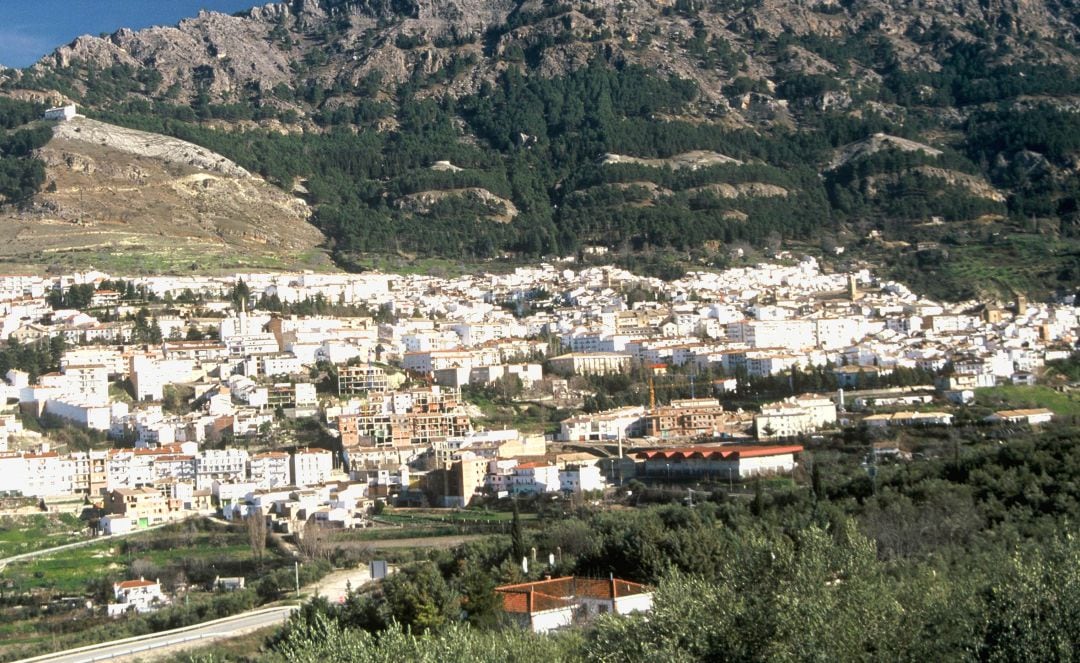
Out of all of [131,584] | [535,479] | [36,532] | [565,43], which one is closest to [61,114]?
[565,43]

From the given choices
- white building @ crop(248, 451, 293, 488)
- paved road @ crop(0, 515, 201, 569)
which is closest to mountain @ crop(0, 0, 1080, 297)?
white building @ crop(248, 451, 293, 488)

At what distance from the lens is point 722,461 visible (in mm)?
41875

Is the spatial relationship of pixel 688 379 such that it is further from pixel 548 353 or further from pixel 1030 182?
pixel 1030 182

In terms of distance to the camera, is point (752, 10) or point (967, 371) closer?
point (967, 371)

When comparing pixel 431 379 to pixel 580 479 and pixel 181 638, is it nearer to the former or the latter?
pixel 580 479

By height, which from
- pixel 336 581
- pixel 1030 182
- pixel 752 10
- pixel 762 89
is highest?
pixel 752 10

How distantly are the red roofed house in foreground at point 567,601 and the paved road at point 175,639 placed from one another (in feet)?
14.9

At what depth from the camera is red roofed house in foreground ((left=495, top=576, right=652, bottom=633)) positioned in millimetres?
24188

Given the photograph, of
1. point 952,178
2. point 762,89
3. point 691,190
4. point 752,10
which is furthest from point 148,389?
point 752,10

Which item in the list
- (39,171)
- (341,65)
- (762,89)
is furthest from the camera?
(341,65)

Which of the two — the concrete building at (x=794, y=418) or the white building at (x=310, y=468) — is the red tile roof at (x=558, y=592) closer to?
the white building at (x=310, y=468)

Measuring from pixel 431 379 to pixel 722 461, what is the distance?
18.8 metres

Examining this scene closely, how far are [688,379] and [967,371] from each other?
31.8 ft

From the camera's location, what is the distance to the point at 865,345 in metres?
63.2
